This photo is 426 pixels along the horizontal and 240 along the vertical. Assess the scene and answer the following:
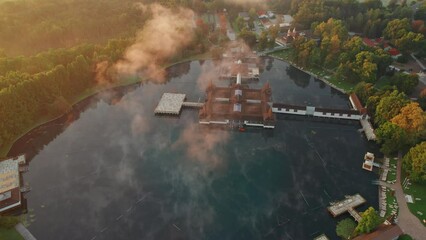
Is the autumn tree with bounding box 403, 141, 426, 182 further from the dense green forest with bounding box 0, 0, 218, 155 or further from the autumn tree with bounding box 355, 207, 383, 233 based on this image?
the dense green forest with bounding box 0, 0, 218, 155

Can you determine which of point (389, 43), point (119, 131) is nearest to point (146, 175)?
point (119, 131)

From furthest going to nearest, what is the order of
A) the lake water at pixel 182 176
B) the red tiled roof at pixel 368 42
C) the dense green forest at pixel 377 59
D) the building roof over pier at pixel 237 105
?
1. the red tiled roof at pixel 368 42
2. the building roof over pier at pixel 237 105
3. the dense green forest at pixel 377 59
4. the lake water at pixel 182 176

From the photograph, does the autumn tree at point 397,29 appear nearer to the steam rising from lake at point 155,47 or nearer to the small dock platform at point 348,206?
the steam rising from lake at point 155,47

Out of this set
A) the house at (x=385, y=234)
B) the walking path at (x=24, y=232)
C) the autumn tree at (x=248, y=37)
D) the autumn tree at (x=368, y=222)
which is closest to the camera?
the house at (x=385, y=234)

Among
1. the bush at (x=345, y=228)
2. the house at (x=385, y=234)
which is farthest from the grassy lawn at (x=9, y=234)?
the house at (x=385, y=234)

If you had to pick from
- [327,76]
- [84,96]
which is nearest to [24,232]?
[84,96]

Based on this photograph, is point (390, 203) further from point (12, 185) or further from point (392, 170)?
point (12, 185)

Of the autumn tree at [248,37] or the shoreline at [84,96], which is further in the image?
the autumn tree at [248,37]

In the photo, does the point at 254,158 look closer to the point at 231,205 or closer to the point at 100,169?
the point at 231,205
